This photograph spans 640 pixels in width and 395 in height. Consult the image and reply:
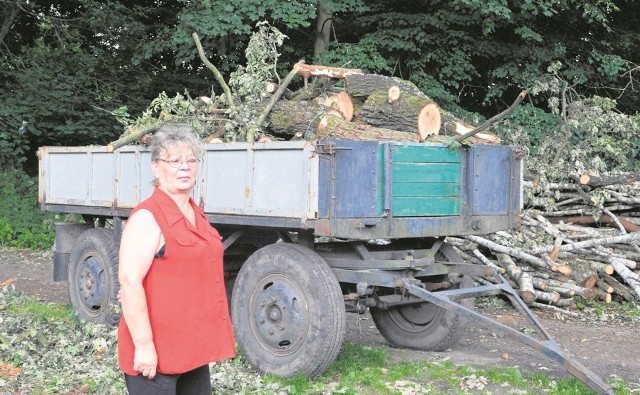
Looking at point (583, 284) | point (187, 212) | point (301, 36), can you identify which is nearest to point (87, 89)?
point (301, 36)

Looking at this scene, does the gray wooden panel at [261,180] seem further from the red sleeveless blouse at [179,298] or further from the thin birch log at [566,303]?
the thin birch log at [566,303]

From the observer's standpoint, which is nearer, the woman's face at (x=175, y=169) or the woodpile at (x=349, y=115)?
the woman's face at (x=175, y=169)

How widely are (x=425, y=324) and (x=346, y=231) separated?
6.42 ft

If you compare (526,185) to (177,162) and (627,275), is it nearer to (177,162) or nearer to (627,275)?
(627,275)

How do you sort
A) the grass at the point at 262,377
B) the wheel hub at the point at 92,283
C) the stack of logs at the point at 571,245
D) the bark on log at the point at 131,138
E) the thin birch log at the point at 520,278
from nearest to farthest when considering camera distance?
the grass at the point at 262,377
the bark on log at the point at 131,138
the wheel hub at the point at 92,283
the thin birch log at the point at 520,278
the stack of logs at the point at 571,245

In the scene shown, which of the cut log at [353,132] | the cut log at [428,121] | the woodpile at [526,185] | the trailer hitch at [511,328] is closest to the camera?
the trailer hitch at [511,328]

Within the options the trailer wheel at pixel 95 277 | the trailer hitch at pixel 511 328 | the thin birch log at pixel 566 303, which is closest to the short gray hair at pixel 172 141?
the trailer hitch at pixel 511 328

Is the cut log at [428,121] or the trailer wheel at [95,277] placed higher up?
the cut log at [428,121]

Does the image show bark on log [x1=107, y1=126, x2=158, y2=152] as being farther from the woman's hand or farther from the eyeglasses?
the woman's hand

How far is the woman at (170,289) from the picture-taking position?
322 cm

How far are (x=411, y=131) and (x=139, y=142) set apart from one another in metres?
2.77

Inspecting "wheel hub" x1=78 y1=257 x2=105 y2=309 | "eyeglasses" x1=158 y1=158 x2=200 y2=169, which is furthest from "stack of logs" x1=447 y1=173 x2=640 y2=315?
"eyeglasses" x1=158 y1=158 x2=200 y2=169

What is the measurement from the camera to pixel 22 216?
50.1 ft

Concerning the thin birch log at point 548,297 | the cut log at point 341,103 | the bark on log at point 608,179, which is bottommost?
the thin birch log at point 548,297
